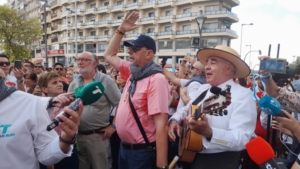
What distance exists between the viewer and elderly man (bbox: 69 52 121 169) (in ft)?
10.8

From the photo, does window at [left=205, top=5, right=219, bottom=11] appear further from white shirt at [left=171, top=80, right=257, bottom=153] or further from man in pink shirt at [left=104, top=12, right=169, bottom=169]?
white shirt at [left=171, top=80, right=257, bottom=153]

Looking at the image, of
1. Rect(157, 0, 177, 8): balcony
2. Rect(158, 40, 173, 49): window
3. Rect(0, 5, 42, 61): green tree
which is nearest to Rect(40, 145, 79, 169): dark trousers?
Rect(0, 5, 42, 61): green tree

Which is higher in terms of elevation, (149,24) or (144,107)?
(149,24)

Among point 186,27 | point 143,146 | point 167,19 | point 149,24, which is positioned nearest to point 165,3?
point 167,19

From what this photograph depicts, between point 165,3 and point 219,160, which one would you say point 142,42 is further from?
point 165,3

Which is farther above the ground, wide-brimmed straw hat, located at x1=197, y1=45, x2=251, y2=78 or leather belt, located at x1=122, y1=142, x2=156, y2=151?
wide-brimmed straw hat, located at x1=197, y1=45, x2=251, y2=78

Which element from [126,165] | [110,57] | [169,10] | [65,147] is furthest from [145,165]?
[169,10]

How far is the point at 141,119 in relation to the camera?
235cm

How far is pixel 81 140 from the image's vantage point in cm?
334

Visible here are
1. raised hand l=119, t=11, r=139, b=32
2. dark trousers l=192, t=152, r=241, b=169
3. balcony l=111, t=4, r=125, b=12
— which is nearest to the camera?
dark trousers l=192, t=152, r=241, b=169

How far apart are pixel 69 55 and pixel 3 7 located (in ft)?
56.7

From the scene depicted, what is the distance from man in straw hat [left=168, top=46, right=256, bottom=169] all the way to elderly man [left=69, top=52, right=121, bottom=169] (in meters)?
1.28

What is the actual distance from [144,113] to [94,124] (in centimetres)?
122

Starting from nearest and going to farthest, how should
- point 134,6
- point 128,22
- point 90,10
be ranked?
point 128,22 < point 134,6 < point 90,10
